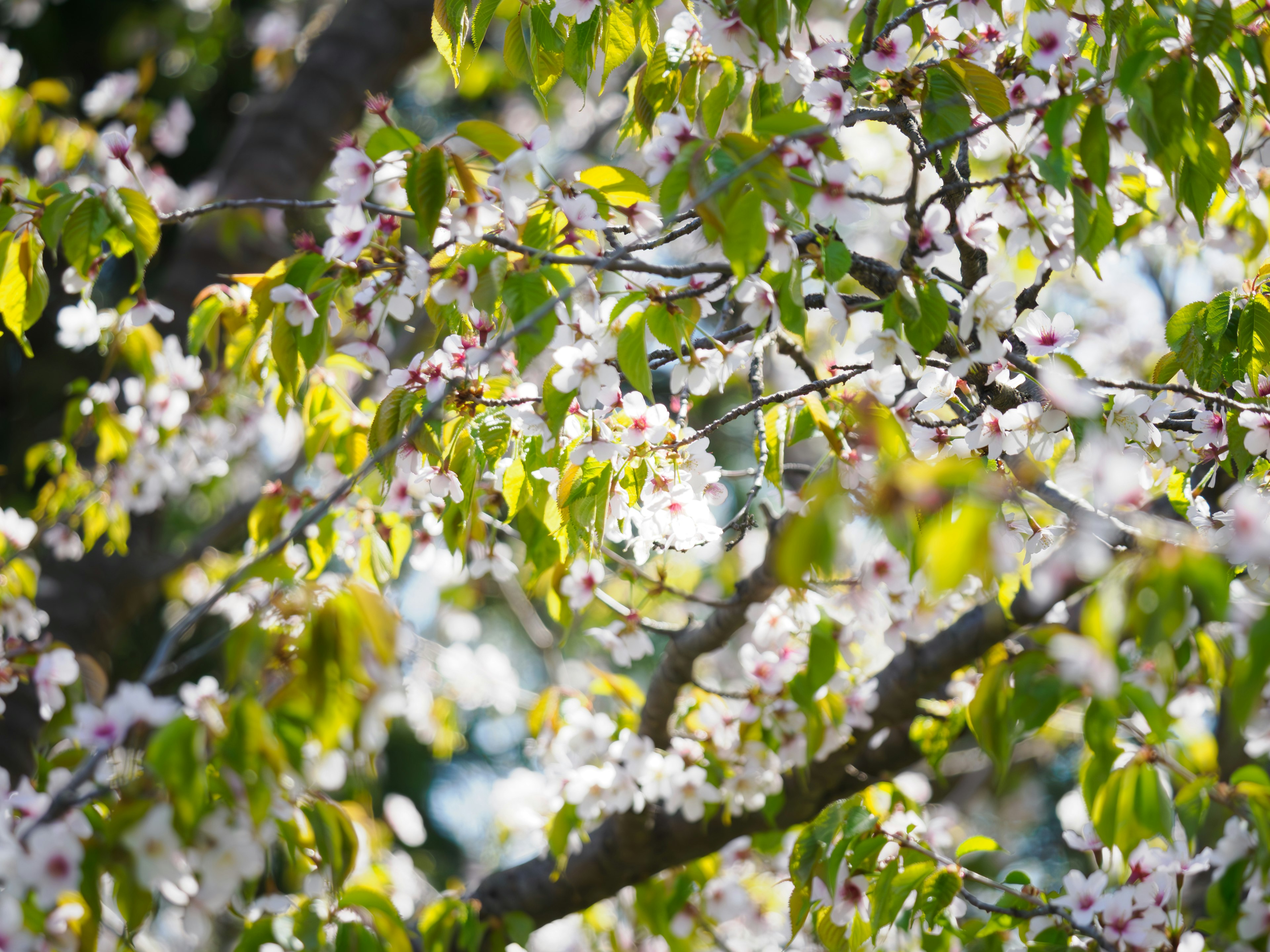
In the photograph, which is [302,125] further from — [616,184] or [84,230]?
[616,184]

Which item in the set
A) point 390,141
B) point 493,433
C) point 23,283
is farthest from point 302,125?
point 493,433

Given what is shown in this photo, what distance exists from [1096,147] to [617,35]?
0.62 meters

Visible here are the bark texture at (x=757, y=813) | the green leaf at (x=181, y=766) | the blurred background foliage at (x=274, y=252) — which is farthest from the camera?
the blurred background foliage at (x=274, y=252)

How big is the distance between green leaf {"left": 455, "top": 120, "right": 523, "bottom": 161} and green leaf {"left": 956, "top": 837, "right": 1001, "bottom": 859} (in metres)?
1.10

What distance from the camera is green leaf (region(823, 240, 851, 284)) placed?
98 cm

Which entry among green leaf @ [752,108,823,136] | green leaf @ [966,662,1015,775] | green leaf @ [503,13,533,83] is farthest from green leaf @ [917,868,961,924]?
green leaf @ [503,13,533,83]

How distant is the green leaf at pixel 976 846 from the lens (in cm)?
122

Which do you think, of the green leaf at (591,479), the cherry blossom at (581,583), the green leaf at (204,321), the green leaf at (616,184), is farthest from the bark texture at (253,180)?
the green leaf at (591,479)

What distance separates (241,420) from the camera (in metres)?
2.37

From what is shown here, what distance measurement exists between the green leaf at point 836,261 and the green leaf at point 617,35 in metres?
0.40

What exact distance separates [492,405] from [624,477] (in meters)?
0.20

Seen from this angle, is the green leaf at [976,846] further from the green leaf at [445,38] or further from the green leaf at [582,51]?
the green leaf at [445,38]

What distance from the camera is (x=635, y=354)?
1.01 m

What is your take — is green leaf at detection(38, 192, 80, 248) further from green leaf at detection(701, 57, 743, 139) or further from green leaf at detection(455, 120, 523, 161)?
green leaf at detection(701, 57, 743, 139)
